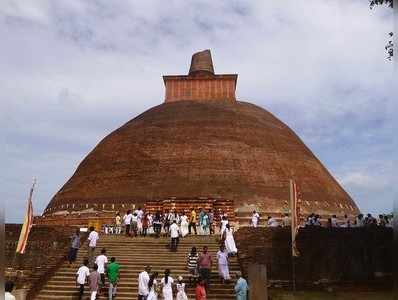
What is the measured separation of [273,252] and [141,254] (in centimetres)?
329

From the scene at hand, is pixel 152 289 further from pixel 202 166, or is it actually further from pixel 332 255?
pixel 202 166

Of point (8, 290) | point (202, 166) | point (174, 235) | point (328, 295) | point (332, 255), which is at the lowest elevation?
point (328, 295)

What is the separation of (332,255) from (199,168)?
12962 mm

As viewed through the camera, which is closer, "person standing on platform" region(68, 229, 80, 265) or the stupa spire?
"person standing on platform" region(68, 229, 80, 265)

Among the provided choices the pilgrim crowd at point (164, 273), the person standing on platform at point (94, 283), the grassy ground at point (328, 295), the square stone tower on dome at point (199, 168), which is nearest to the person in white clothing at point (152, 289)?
the pilgrim crowd at point (164, 273)

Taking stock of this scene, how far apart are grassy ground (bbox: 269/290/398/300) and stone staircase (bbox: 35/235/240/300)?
1.05 meters

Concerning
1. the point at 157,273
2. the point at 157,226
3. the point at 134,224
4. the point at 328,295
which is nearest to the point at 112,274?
the point at 157,273

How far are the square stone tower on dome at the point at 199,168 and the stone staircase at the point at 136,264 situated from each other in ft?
20.4

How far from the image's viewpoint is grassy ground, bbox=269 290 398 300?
36.5 feet

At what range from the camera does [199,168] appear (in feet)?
82.3

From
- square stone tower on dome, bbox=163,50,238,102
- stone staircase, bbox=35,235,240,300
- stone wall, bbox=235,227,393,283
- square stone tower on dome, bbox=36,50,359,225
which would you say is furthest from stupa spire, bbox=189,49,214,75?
stone wall, bbox=235,227,393,283

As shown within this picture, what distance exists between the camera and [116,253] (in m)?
13.5

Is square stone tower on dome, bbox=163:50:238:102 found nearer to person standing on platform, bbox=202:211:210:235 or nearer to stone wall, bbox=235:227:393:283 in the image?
person standing on platform, bbox=202:211:210:235

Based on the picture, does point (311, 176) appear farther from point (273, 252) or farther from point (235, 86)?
point (273, 252)
